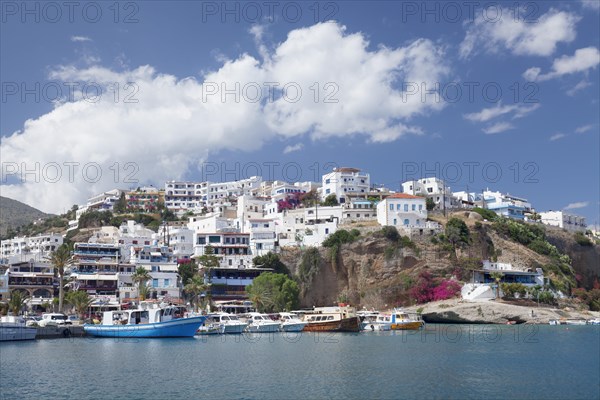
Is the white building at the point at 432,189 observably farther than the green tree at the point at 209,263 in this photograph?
A: Yes

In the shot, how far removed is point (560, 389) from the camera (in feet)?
97.3

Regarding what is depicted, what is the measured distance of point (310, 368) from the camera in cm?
3666

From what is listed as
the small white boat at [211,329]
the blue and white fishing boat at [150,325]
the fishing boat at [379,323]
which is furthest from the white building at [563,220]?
the blue and white fishing boat at [150,325]

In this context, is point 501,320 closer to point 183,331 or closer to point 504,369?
point 183,331

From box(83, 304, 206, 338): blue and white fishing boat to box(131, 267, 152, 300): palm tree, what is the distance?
30.8ft

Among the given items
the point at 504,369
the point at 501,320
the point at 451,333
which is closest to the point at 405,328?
the point at 451,333

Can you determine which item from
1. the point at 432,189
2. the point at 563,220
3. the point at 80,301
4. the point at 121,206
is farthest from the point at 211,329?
the point at 563,220

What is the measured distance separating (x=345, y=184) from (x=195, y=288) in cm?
3584

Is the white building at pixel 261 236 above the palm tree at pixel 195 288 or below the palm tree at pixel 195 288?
above

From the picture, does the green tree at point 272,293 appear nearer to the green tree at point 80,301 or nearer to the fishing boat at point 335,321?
the fishing boat at point 335,321

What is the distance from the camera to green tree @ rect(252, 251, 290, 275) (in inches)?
3236

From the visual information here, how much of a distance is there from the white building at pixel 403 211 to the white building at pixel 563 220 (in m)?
36.5

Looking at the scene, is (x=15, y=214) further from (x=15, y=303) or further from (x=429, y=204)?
(x=429, y=204)

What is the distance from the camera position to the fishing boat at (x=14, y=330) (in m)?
54.2
